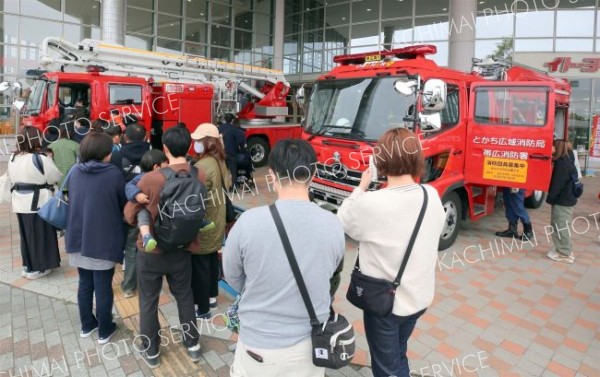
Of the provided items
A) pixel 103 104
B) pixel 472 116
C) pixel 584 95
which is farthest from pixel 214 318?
pixel 584 95

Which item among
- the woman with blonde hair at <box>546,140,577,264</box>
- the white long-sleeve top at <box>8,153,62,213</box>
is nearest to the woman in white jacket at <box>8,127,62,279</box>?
the white long-sleeve top at <box>8,153,62,213</box>

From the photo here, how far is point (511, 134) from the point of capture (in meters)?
5.27

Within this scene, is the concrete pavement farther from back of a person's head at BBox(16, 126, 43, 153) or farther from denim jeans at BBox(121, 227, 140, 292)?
back of a person's head at BBox(16, 126, 43, 153)

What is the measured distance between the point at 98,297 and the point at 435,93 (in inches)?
147

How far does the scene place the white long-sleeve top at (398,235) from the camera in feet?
6.63

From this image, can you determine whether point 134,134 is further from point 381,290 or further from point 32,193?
point 381,290

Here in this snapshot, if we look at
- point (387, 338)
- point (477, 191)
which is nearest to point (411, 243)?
point (387, 338)

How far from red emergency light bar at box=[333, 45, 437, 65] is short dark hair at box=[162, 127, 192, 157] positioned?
353cm

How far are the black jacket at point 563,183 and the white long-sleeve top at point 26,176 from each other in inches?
220

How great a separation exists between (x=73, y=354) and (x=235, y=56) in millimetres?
18143

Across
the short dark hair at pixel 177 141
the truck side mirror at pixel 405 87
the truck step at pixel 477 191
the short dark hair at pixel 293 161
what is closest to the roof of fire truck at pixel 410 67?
the truck side mirror at pixel 405 87

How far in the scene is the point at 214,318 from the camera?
3.67 m

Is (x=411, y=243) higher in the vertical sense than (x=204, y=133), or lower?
lower

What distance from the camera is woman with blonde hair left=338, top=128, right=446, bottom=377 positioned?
202cm
